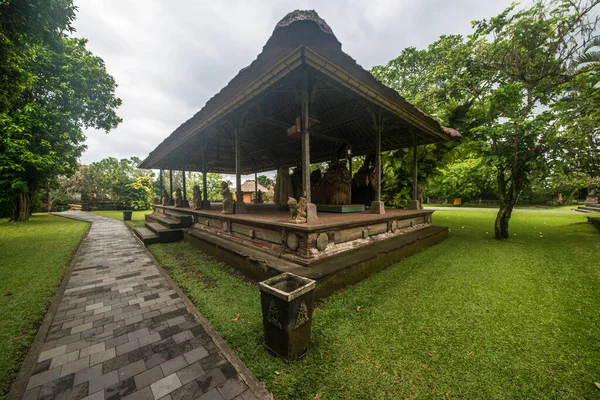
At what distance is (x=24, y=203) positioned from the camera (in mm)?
13945

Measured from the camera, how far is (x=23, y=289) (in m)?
3.69

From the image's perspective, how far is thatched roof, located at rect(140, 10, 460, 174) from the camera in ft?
11.1

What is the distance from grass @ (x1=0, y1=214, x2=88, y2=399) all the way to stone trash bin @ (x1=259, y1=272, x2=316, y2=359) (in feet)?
7.33

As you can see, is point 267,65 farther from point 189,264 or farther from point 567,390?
point 567,390

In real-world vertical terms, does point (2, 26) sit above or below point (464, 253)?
above

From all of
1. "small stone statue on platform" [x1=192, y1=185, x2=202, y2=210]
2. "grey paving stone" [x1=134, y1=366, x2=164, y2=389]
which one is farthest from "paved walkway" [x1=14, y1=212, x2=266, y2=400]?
"small stone statue on platform" [x1=192, y1=185, x2=202, y2=210]

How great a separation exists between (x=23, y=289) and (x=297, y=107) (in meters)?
7.31

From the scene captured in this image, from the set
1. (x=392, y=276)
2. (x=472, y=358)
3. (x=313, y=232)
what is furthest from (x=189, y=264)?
(x=472, y=358)

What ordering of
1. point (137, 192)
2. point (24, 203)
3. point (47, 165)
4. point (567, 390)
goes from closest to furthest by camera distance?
point (567, 390) → point (47, 165) → point (24, 203) → point (137, 192)

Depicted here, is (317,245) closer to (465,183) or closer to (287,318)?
(287,318)

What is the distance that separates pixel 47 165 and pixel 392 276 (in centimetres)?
1787

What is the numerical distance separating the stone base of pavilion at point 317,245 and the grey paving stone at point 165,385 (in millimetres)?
1798

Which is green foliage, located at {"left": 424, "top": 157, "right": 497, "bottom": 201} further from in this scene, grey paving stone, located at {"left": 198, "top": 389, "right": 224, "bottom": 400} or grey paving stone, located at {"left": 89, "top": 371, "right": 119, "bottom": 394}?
grey paving stone, located at {"left": 89, "top": 371, "right": 119, "bottom": 394}

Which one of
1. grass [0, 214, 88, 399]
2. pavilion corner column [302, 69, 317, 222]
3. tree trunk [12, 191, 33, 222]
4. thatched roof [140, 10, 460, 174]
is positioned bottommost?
grass [0, 214, 88, 399]
